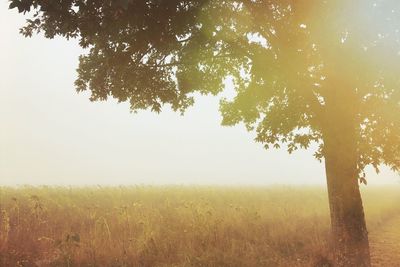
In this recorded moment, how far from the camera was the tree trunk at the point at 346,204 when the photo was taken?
9.36 metres

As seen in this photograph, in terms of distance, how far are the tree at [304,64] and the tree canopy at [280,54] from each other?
0.08ft

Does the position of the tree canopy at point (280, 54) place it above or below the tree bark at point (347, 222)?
above

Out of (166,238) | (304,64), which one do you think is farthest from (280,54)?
(166,238)

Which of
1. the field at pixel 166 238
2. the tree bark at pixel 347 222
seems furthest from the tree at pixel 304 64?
Answer: the field at pixel 166 238

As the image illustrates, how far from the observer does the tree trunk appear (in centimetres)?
936

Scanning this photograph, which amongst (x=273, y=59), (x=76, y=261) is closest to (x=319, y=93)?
(x=273, y=59)

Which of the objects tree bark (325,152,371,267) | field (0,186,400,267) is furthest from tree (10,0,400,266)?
field (0,186,400,267)

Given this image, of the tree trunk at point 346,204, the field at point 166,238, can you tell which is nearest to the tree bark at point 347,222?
the tree trunk at point 346,204

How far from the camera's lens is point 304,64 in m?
9.36

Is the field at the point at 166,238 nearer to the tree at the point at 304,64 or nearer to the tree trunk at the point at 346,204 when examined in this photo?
the tree trunk at the point at 346,204

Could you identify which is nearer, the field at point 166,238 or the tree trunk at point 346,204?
the tree trunk at point 346,204

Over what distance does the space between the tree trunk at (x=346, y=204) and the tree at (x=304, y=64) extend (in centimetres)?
2

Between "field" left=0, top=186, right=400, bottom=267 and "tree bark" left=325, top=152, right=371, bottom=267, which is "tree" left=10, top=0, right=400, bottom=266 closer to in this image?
"tree bark" left=325, top=152, right=371, bottom=267

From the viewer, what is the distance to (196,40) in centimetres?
928
